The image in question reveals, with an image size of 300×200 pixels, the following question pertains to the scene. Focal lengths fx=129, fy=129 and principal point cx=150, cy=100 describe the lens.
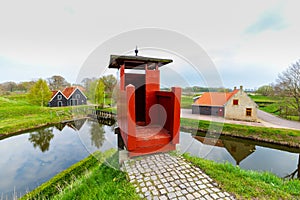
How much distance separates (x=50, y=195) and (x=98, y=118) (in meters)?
14.4

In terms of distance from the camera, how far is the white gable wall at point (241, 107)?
12593 mm

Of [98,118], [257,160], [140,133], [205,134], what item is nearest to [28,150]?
[98,118]

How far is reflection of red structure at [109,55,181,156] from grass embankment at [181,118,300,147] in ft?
29.3

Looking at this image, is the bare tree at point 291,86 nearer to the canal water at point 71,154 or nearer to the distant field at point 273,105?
the distant field at point 273,105

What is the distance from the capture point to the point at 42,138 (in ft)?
36.2

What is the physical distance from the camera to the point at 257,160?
24.4 feet

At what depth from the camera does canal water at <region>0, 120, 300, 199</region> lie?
595 cm

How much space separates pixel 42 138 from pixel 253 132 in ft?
56.7

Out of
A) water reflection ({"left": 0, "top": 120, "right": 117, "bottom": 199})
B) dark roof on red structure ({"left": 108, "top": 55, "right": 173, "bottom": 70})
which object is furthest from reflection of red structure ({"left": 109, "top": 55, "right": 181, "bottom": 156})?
water reflection ({"left": 0, "top": 120, "right": 117, "bottom": 199})

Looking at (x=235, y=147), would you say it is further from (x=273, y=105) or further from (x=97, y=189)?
(x=273, y=105)

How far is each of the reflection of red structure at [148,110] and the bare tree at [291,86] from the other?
15.8 metres

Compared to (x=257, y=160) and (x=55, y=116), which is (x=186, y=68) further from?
(x=55, y=116)

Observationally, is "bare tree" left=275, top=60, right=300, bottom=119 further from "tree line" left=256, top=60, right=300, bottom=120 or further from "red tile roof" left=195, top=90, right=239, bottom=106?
Result: "red tile roof" left=195, top=90, right=239, bottom=106

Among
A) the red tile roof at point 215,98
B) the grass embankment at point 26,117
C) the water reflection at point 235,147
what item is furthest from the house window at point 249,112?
the grass embankment at point 26,117
